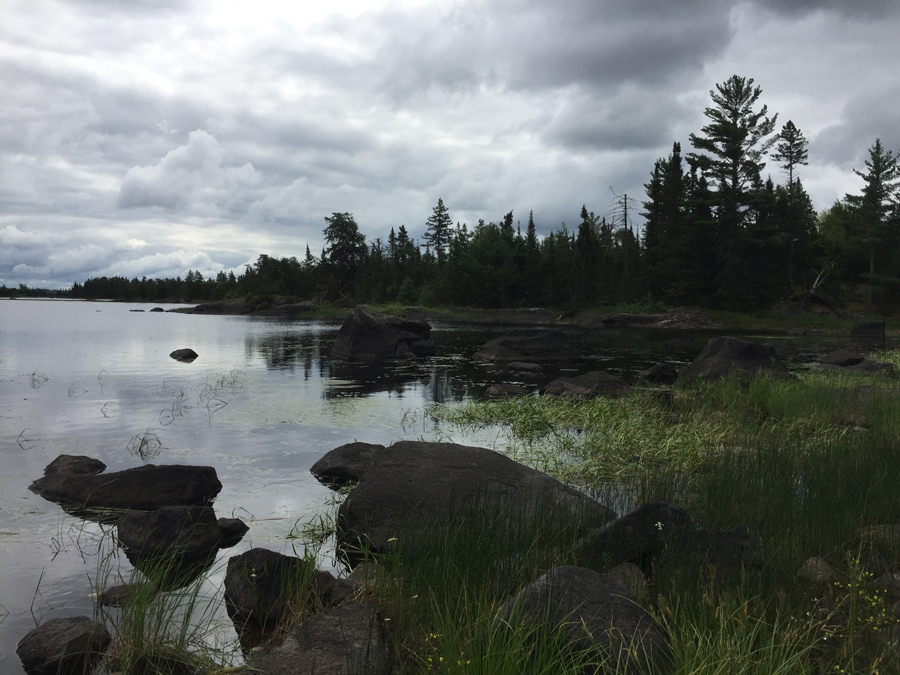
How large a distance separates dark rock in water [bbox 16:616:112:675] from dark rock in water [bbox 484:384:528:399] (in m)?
13.7

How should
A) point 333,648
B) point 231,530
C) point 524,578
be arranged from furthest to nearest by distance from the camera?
point 231,530
point 524,578
point 333,648

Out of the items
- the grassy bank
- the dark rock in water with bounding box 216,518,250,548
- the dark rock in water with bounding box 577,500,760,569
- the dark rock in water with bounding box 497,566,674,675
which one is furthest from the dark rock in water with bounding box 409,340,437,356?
the dark rock in water with bounding box 497,566,674,675

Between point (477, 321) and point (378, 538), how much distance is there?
234 ft

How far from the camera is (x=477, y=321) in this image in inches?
3086

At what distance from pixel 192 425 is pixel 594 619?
12.3m

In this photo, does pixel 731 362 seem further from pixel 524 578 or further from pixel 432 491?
pixel 524 578

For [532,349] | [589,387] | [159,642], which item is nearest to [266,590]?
[159,642]

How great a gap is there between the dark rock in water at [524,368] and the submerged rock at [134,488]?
1795 centimetres

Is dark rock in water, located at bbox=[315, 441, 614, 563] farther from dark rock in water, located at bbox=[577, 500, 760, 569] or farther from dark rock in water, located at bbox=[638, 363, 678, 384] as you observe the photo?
dark rock in water, located at bbox=[638, 363, 678, 384]

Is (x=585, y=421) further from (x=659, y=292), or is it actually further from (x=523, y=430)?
(x=659, y=292)

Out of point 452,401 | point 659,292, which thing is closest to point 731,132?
point 659,292

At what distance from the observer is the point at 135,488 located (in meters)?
8.67

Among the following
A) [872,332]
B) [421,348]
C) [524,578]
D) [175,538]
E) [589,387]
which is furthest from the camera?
[872,332]

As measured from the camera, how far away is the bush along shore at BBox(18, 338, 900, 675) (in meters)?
3.86
